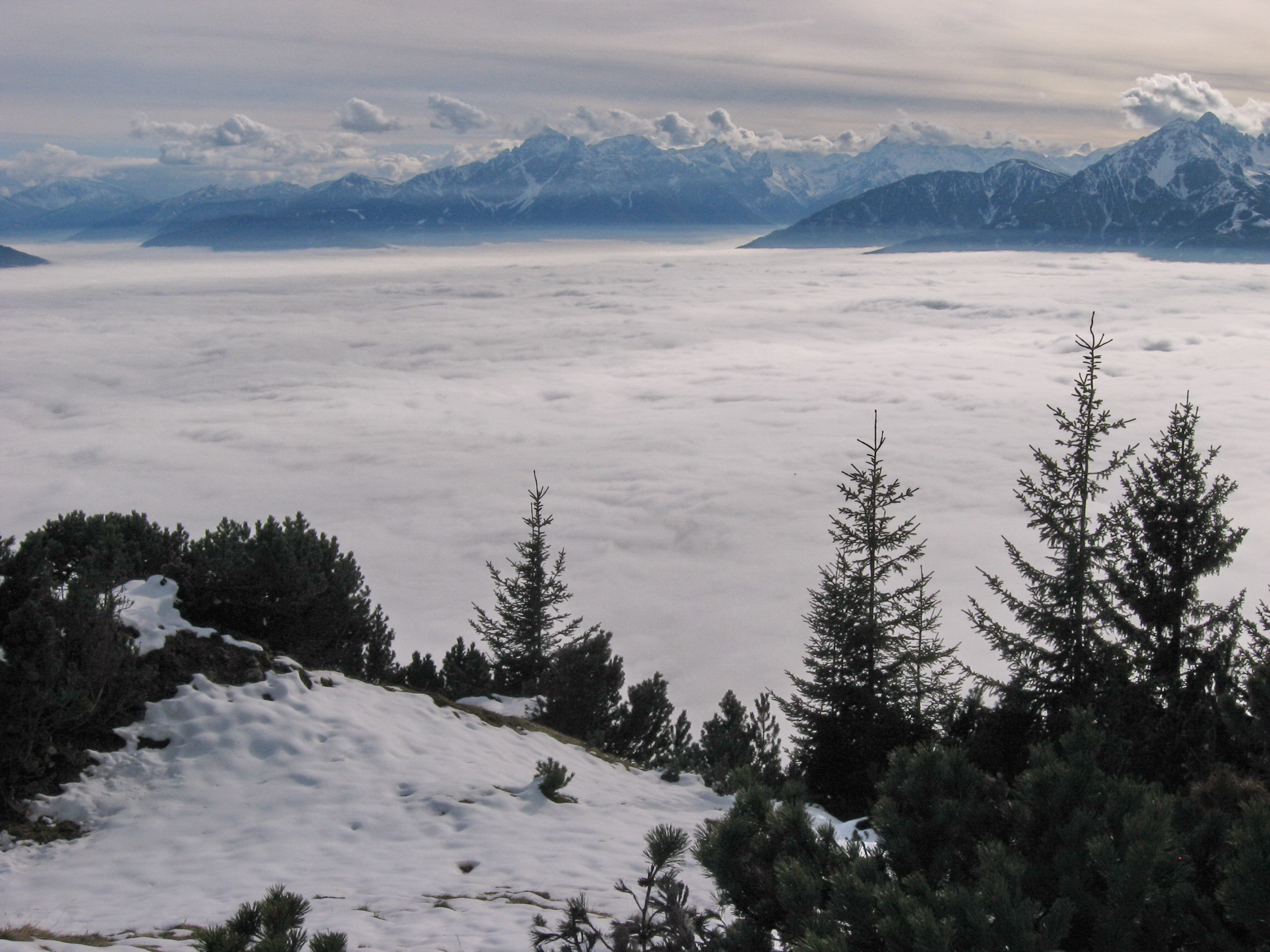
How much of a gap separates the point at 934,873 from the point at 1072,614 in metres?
16.1

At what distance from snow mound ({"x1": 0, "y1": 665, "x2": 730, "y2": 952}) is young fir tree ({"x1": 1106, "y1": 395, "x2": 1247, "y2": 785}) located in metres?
9.55

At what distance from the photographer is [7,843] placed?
10.3 m

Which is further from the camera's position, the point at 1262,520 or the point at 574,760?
the point at 1262,520

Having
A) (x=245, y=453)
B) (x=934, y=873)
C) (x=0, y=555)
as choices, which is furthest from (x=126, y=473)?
(x=934, y=873)

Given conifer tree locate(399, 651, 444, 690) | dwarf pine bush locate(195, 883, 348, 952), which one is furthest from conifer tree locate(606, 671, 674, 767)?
dwarf pine bush locate(195, 883, 348, 952)

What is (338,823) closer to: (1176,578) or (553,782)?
(553,782)

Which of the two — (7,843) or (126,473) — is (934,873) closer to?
(7,843)

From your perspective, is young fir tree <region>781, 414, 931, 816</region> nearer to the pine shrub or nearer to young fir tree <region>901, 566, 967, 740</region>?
young fir tree <region>901, 566, 967, 740</region>

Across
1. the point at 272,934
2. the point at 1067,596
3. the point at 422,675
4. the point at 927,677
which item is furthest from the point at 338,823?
the point at 927,677

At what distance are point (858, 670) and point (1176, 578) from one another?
7.56 metres

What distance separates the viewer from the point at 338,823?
11469mm

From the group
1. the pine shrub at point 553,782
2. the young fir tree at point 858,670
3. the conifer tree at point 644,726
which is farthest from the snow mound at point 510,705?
the young fir tree at point 858,670

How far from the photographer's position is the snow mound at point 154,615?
14.7 meters

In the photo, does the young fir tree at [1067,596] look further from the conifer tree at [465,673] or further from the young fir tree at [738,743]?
the conifer tree at [465,673]
